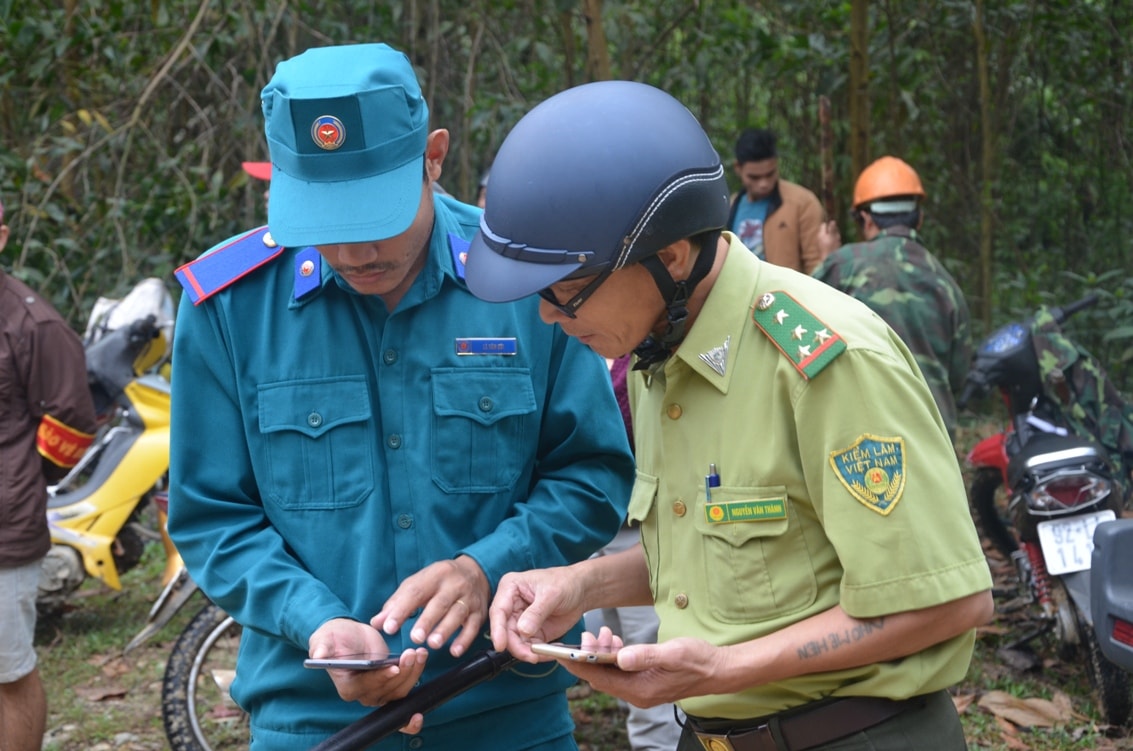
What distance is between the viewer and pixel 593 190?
5.83 feet

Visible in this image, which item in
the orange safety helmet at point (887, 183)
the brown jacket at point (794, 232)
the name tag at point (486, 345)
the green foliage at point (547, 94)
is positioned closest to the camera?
the name tag at point (486, 345)

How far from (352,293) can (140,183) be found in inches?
216

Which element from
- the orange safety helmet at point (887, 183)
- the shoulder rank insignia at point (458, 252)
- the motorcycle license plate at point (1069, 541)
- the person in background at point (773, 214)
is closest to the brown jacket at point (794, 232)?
the person in background at point (773, 214)

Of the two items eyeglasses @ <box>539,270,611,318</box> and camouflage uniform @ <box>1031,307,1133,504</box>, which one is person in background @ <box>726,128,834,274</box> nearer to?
camouflage uniform @ <box>1031,307,1133,504</box>

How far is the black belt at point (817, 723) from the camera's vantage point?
1.80 metres

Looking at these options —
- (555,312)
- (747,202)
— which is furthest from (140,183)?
(555,312)

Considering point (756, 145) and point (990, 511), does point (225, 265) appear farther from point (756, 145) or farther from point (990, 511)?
point (756, 145)

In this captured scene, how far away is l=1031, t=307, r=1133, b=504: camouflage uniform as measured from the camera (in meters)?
5.23

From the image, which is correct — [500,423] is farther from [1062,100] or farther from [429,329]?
[1062,100]

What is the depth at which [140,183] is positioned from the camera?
717 centimetres

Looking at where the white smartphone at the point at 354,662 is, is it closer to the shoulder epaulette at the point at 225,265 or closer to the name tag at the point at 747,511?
the name tag at the point at 747,511

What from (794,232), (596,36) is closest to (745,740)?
(596,36)

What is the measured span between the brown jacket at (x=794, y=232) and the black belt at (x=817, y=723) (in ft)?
18.5

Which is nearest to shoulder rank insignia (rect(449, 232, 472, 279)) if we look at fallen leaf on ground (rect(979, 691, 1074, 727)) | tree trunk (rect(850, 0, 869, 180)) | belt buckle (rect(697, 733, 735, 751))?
belt buckle (rect(697, 733, 735, 751))
